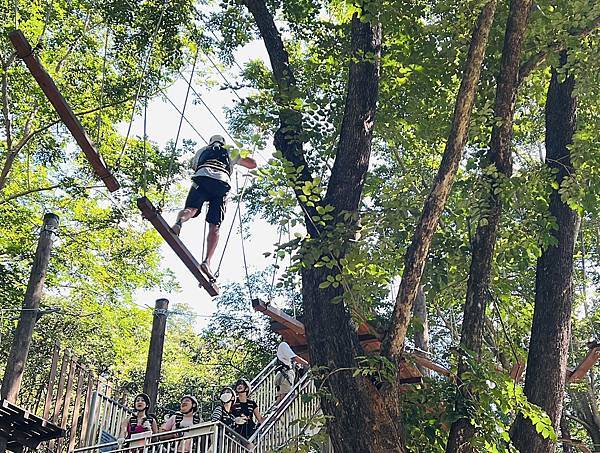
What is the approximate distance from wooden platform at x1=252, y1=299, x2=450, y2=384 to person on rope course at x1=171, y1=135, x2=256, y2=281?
808 mm

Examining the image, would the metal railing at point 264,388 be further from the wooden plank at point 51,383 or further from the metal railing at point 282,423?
the wooden plank at point 51,383

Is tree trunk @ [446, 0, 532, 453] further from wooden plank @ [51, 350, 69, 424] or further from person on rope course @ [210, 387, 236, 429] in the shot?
wooden plank @ [51, 350, 69, 424]

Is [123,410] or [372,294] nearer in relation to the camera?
[372,294]

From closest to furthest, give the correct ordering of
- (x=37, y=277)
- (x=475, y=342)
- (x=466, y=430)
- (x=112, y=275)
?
(x=466, y=430), (x=475, y=342), (x=37, y=277), (x=112, y=275)

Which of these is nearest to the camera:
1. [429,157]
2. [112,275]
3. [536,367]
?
[536,367]

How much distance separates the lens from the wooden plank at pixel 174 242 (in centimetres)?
514

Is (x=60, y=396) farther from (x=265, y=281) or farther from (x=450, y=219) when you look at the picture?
(x=265, y=281)

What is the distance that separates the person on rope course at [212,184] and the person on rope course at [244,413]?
148cm

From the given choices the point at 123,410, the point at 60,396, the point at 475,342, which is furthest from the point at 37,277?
the point at 475,342

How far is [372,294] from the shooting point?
4.73 metres

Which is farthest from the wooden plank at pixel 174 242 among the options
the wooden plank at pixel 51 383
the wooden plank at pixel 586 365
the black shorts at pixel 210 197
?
the wooden plank at pixel 586 365

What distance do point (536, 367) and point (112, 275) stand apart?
10.9 metres

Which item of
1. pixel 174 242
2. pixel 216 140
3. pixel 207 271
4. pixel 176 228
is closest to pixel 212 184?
pixel 216 140

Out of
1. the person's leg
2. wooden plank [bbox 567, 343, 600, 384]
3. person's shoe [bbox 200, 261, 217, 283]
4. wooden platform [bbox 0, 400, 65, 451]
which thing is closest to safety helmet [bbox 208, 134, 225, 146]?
the person's leg
